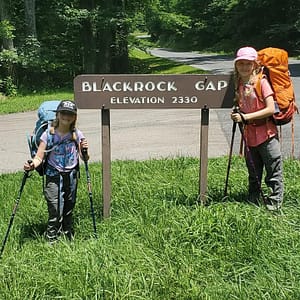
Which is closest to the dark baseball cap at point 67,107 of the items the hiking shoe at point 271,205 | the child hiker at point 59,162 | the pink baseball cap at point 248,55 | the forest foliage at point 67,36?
the child hiker at point 59,162

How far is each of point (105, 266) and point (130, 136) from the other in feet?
21.5

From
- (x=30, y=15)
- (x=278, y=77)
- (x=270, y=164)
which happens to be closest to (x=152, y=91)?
(x=278, y=77)

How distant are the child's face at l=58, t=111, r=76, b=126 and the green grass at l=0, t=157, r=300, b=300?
90 centimetres

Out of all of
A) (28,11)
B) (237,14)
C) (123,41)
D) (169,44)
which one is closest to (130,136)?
(28,11)

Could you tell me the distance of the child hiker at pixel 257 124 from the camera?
4078 mm

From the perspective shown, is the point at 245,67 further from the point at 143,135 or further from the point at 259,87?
the point at 143,135

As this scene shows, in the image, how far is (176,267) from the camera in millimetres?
3375

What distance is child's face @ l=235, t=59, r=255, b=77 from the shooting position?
13.4ft

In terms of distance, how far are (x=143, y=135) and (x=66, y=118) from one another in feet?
19.5

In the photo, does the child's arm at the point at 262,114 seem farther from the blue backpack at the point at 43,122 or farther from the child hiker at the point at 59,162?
the blue backpack at the point at 43,122

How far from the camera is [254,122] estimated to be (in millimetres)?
4227

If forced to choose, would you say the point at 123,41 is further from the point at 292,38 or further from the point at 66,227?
the point at 66,227

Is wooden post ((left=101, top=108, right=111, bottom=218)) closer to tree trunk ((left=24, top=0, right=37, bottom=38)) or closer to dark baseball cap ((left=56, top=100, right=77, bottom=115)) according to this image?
dark baseball cap ((left=56, top=100, right=77, bottom=115))

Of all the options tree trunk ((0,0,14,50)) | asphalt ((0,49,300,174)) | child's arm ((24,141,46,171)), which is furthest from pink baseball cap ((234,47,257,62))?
tree trunk ((0,0,14,50))
